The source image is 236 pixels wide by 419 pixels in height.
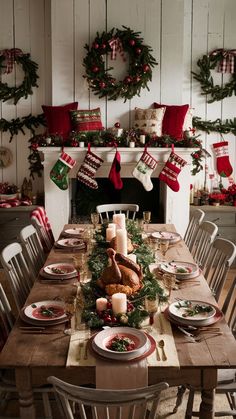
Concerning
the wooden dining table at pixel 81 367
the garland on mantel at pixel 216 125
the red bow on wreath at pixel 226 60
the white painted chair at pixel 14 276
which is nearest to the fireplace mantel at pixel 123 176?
the garland on mantel at pixel 216 125

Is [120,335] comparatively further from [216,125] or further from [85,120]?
[216,125]

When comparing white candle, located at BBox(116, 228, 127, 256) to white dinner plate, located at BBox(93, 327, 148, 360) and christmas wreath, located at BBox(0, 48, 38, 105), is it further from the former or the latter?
christmas wreath, located at BBox(0, 48, 38, 105)

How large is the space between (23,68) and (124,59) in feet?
3.75

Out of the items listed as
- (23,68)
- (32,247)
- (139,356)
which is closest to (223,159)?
(23,68)

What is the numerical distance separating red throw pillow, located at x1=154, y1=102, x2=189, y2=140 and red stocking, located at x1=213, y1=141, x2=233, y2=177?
0.64 metres

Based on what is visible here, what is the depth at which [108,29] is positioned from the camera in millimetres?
5180

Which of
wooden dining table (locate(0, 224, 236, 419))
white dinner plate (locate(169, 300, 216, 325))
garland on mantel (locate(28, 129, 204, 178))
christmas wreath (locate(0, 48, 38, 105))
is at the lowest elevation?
wooden dining table (locate(0, 224, 236, 419))

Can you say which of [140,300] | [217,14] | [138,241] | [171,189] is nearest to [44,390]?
[140,300]

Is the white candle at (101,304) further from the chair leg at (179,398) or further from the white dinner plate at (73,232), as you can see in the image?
the white dinner plate at (73,232)

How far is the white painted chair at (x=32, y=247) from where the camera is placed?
10.5 ft

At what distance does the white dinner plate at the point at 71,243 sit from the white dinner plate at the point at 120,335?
147 centimetres

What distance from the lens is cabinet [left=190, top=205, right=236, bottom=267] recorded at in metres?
5.24

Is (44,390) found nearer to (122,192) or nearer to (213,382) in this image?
(213,382)

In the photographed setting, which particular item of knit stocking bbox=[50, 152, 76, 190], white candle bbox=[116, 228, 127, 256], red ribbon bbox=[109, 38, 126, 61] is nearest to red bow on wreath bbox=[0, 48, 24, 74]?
red ribbon bbox=[109, 38, 126, 61]
